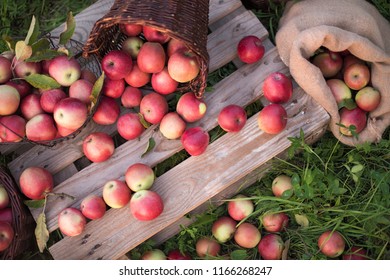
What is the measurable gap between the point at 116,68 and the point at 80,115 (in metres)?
0.26

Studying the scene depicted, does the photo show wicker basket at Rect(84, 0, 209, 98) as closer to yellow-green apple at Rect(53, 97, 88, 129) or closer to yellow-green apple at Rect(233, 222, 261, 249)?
yellow-green apple at Rect(53, 97, 88, 129)

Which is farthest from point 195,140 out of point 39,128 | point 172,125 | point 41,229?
point 41,229

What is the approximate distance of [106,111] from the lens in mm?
2209

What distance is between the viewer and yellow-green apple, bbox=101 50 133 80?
2141 millimetres

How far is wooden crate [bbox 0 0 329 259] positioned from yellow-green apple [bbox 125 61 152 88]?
0.71 ft

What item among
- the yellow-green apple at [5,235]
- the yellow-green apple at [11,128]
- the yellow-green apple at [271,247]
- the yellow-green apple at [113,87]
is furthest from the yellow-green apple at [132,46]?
the yellow-green apple at [271,247]

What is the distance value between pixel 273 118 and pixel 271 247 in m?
0.56

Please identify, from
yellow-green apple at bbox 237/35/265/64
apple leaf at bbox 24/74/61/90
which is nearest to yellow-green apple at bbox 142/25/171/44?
yellow-green apple at bbox 237/35/265/64

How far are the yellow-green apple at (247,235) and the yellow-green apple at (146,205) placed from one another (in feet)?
1.23

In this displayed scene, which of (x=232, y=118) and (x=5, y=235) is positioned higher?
(x=232, y=118)

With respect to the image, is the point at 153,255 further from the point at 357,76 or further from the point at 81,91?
the point at 357,76

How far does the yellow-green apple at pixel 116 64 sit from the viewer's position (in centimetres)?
214

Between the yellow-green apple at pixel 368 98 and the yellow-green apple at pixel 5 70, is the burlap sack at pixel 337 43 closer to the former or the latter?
the yellow-green apple at pixel 368 98
